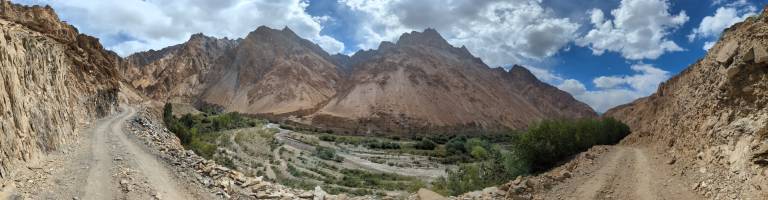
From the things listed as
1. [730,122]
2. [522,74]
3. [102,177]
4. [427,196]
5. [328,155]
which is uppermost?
[522,74]

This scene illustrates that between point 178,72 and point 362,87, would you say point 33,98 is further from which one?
point 178,72

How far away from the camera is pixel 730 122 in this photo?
39.9 ft

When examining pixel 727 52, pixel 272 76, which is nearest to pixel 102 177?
pixel 727 52

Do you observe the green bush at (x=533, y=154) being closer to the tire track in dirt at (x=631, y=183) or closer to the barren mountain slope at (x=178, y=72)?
the tire track in dirt at (x=631, y=183)

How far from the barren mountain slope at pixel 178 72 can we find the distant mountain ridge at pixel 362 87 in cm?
31

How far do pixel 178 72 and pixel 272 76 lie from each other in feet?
92.8

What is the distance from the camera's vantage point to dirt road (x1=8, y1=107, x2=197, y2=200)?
10.8m

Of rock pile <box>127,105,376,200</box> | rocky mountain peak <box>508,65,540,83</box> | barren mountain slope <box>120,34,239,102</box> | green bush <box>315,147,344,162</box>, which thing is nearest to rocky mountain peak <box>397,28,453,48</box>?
rocky mountain peak <box>508,65,540,83</box>

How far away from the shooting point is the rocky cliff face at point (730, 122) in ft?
34.1

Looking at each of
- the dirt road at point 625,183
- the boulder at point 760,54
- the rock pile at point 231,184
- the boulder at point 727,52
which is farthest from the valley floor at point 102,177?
the boulder at point 727,52

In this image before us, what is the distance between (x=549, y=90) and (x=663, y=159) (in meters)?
146

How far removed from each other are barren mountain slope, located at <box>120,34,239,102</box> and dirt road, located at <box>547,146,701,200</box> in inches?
4504

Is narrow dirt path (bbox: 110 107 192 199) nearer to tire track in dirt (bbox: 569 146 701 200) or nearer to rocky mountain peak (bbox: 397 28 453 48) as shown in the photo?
tire track in dirt (bbox: 569 146 701 200)

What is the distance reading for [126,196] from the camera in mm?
11344
